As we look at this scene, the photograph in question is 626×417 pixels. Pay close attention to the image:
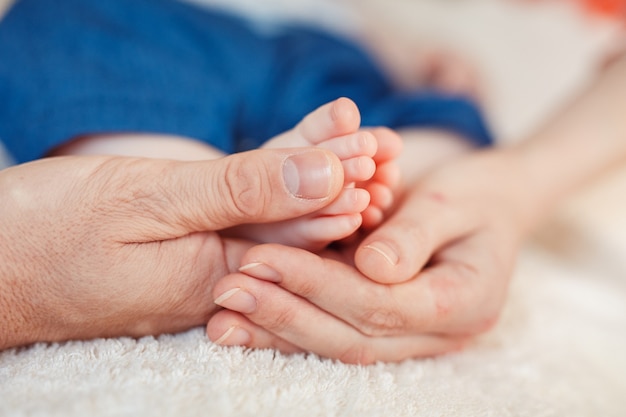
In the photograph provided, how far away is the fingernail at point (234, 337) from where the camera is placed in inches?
21.1

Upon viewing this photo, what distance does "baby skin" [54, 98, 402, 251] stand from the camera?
1.81 ft

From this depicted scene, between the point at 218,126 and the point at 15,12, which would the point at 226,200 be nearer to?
the point at 218,126

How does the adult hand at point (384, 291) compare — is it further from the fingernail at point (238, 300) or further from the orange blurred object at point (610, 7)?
the orange blurred object at point (610, 7)

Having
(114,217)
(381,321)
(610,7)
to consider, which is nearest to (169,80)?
(114,217)

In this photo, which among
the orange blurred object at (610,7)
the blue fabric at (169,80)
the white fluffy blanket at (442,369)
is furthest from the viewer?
the orange blurred object at (610,7)

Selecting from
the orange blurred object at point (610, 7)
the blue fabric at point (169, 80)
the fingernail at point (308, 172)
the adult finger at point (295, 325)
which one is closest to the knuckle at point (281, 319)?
the adult finger at point (295, 325)

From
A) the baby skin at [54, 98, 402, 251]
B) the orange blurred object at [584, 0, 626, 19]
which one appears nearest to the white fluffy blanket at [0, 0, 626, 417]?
the baby skin at [54, 98, 402, 251]

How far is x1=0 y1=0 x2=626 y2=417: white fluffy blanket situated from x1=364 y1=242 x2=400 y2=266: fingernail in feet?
0.34

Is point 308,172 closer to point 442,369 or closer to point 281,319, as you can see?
point 281,319

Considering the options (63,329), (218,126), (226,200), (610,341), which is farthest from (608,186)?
(63,329)

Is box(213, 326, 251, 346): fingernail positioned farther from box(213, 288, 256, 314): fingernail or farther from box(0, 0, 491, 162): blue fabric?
box(0, 0, 491, 162): blue fabric

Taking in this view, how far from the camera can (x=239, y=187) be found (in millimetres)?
508

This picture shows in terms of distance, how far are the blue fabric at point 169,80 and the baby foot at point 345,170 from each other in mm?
234

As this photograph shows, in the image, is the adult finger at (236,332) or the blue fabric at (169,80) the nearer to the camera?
the adult finger at (236,332)
